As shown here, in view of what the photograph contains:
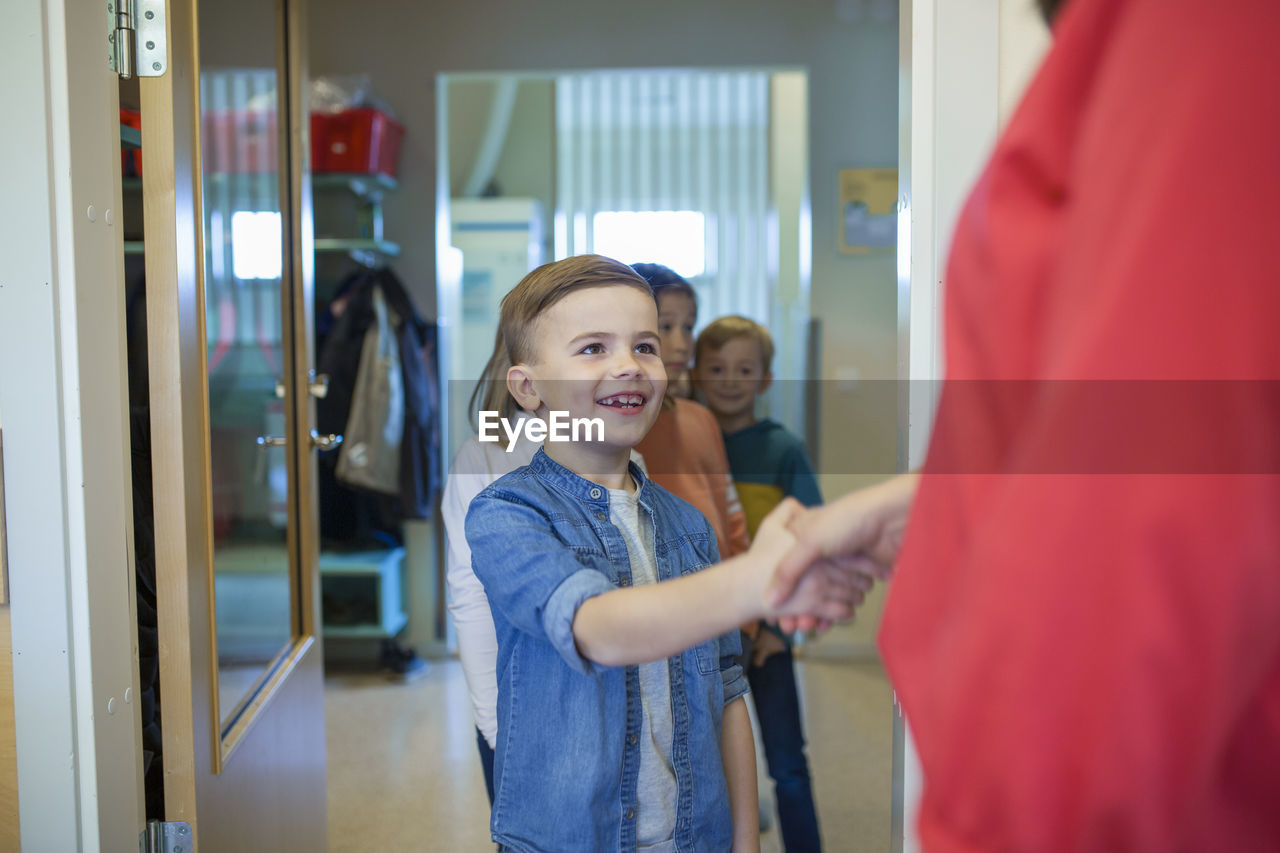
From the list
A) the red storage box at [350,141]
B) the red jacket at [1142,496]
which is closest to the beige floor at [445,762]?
the red storage box at [350,141]

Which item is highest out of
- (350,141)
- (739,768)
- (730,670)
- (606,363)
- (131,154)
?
(350,141)

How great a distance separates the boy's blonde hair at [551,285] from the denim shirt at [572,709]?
147 millimetres

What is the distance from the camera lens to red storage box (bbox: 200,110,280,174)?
183 centimetres

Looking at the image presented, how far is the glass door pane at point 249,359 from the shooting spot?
1.74 meters

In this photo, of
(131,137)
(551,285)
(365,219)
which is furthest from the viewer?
(365,219)

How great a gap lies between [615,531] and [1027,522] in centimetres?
68

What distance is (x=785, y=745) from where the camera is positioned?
2.01 meters

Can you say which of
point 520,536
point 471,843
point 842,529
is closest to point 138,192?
point 520,536

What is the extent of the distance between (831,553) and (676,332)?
83 cm

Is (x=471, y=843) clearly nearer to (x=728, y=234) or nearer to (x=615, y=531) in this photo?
(x=615, y=531)

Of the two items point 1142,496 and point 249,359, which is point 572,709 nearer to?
point 1142,496

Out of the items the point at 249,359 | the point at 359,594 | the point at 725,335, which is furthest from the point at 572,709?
the point at 359,594

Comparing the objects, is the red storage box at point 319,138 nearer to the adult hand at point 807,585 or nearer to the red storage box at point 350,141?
the red storage box at point 350,141

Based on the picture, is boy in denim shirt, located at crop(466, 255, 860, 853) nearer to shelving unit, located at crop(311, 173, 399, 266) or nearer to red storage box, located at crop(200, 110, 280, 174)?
red storage box, located at crop(200, 110, 280, 174)
